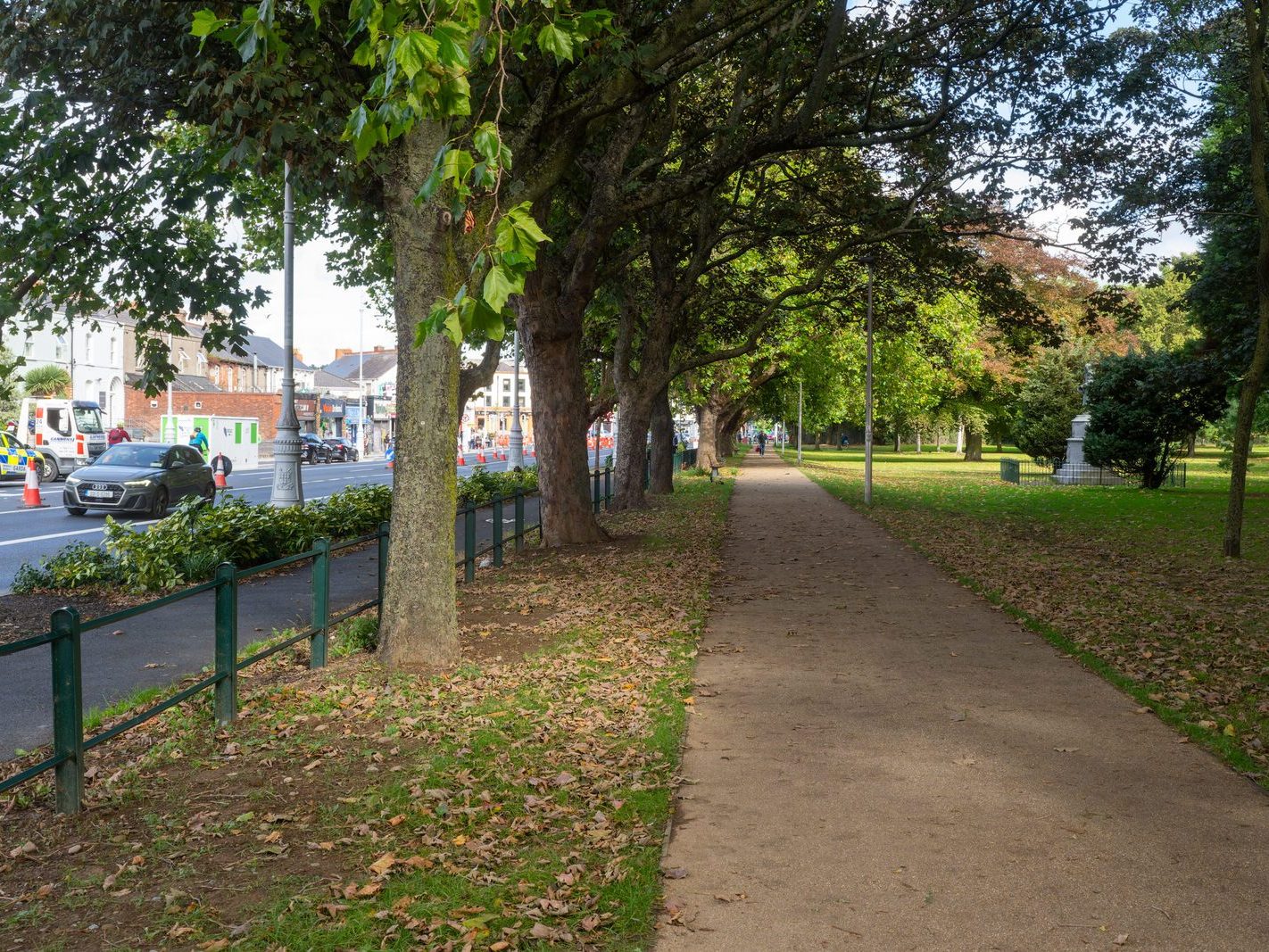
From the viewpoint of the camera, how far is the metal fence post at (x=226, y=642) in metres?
6.51

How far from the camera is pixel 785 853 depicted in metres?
4.82

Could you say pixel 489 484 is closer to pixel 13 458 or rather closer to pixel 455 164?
pixel 13 458

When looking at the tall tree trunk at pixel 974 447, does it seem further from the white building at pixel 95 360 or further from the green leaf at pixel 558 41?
the green leaf at pixel 558 41

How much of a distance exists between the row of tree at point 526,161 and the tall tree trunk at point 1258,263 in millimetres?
1235

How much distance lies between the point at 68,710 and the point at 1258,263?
1588 centimetres

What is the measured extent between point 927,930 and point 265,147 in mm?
8259

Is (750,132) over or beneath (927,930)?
over

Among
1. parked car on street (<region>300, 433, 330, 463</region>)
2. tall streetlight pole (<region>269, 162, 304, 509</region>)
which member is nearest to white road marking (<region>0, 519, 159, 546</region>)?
tall streetlight pole (<region>269, 162, 304, 509</region>)

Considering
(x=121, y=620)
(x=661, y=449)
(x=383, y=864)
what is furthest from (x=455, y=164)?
(x=661, y=449)

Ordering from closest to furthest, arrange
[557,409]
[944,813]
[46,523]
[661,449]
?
1. [944,813]
2. [557,409]
3. [46,523]
4. [661,449]

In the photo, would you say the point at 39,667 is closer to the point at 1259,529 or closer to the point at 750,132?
the point at 750,132

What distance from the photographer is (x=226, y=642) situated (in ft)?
21.9

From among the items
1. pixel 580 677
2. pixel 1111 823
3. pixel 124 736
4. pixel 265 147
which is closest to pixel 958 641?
pixel 580 677

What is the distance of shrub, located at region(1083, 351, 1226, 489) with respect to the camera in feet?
105
